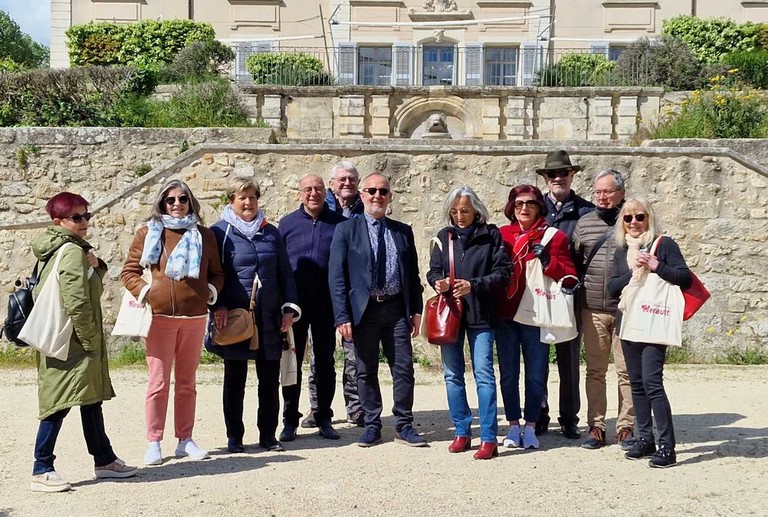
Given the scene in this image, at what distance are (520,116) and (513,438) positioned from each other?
10.7m

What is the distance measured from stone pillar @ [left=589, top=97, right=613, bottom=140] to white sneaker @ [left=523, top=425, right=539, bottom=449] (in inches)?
402

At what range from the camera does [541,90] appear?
615 inches

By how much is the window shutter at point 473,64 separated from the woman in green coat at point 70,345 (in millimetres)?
17171

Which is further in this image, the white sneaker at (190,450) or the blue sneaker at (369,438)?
the blue sneaker at (369,438)

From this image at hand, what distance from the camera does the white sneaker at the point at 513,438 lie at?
581cm

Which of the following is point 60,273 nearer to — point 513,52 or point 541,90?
point 541,90

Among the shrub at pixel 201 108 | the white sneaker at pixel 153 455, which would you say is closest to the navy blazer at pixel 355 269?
the white sneaker at pixel 153 455

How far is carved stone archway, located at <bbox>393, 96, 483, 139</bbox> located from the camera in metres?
15.8

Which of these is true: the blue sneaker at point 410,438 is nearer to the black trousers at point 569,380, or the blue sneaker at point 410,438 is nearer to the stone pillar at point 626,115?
the black trousers at point 569,380

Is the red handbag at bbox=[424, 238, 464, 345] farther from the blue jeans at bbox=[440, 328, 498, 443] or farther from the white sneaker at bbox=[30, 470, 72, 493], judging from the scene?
the white sneaker at bbox=[30, 470, 72, 493]

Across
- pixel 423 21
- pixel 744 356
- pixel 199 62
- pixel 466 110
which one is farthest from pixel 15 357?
pixel 423 21

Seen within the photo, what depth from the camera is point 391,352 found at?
5977 millimetres

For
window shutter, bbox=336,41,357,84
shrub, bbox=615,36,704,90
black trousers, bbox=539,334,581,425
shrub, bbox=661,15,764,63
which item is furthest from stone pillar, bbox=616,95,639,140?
black trousers, bbox=539,334,581,425

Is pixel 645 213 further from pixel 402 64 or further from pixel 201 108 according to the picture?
pixel 402 64
